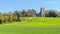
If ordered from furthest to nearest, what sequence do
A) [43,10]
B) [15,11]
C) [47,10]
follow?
[47,10], [43,10], [15,11]

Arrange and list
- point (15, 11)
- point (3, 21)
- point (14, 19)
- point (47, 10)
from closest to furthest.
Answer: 1. point (3, 21)
2. point (14, 19)
3. point (15, 11)
4. point (47, 10)

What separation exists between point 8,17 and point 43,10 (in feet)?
137

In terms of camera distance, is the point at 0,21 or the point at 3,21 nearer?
the point at 0,21

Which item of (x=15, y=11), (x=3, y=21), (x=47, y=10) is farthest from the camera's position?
(x=47, y=10)

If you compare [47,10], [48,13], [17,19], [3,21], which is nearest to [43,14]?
[48,13]

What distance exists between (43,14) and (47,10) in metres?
13.5

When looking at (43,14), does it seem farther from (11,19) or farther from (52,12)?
(11,19)

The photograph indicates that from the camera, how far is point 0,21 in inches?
2832

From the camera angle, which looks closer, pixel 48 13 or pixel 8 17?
pixel 8 17

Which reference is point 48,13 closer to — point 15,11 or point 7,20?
point 15,11

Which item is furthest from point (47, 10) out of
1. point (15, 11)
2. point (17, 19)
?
point (17, 19)

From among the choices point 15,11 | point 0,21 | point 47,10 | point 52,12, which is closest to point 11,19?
point 0,21

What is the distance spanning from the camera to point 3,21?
77.5m

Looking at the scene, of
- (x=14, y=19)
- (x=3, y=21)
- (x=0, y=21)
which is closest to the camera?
(x=0, y=21)
